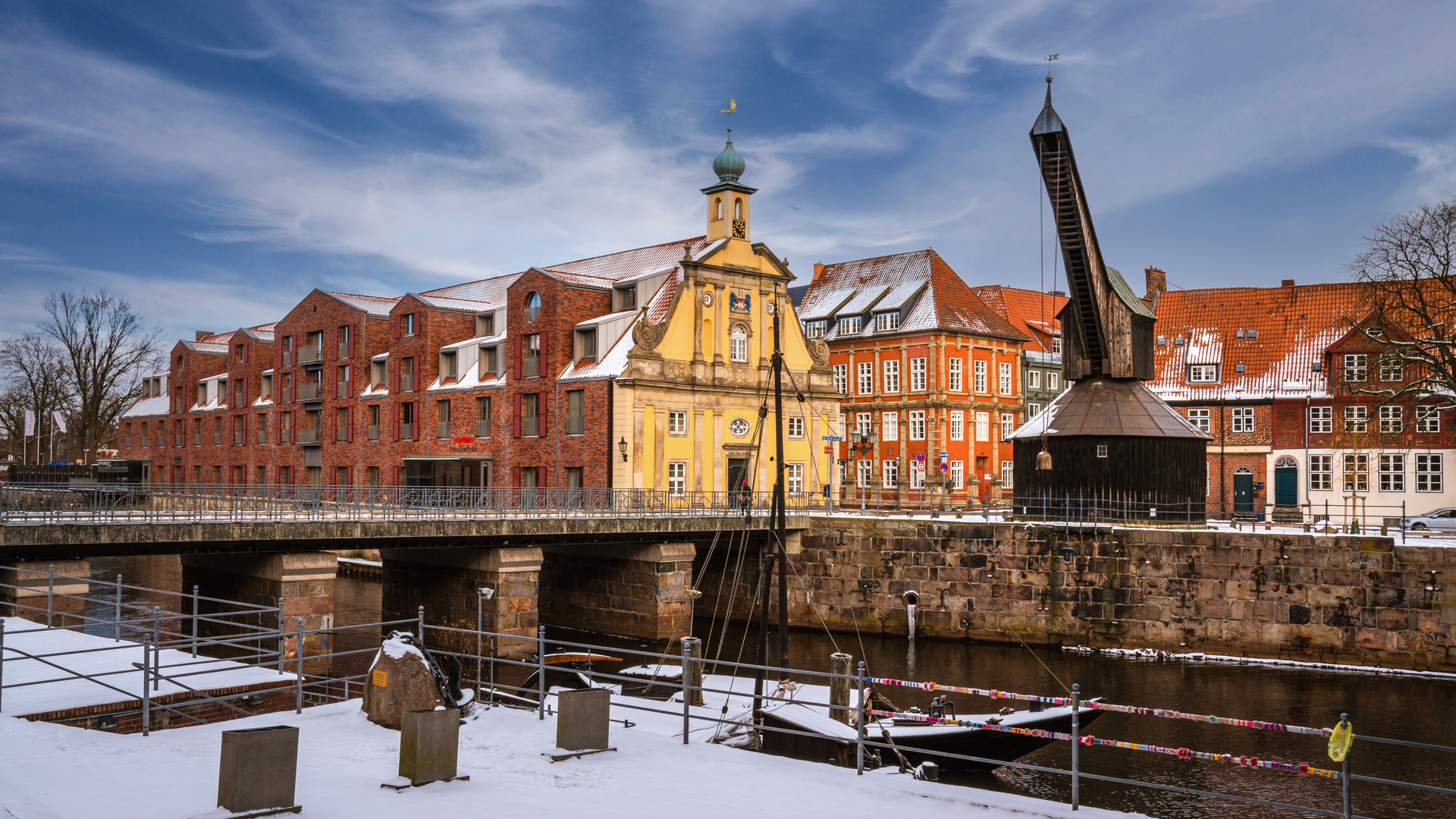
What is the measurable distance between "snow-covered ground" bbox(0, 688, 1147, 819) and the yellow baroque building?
91.5 ft

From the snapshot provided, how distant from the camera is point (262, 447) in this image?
6375cm

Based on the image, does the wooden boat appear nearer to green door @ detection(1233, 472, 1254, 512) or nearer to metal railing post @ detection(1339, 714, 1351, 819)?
metal railing post @ detection(1339, 714, 1351, 819)

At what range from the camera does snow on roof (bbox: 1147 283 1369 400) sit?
52781mm

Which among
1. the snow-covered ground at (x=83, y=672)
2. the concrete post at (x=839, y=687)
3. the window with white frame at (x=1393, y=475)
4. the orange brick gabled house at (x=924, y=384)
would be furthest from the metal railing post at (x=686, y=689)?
the window with white frame at (x=1393, y=475)

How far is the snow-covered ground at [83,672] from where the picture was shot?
45.8ft

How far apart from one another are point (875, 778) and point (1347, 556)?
955 inches

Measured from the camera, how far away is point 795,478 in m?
46.2

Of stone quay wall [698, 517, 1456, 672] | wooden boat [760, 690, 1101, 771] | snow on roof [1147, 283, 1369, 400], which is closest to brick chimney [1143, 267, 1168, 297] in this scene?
snow on roof [1147, 283, 1369, 400]

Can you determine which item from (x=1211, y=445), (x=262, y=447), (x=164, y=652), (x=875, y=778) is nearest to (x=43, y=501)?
(x=164, y=652)

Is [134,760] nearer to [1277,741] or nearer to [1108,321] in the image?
[1277,741]

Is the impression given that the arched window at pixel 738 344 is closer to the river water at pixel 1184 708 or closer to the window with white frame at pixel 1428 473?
the river water at pixel 1184 708

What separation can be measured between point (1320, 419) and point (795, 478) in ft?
85.8

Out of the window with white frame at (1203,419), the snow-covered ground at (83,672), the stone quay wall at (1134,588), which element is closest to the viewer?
the snow-covered ground at (83,672)

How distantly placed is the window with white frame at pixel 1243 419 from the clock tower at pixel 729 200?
26.6 m
